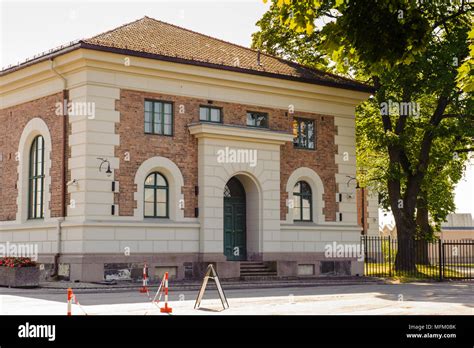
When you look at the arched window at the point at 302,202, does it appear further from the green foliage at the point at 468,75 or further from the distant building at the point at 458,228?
the distant building at the point at 458,228

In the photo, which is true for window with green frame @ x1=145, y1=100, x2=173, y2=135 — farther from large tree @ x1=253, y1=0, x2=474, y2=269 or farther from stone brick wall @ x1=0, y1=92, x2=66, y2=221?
large tree @ x1=253, y1=0, x2=474, y2=269

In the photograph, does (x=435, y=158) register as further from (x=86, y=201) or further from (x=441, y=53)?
(x=86, y=201)

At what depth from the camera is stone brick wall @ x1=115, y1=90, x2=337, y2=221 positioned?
26797 mm

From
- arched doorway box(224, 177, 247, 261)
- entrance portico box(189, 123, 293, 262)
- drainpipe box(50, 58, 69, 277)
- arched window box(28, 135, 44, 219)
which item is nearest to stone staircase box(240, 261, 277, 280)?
entrance portico box(189, 123, 293, 262)

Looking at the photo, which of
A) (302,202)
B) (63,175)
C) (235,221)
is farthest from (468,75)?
(302,202)

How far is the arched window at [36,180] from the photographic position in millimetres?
28531

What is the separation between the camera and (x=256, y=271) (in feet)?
96.2

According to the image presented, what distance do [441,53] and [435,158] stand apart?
17.2 ft

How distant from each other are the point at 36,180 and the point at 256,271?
28.9 feet

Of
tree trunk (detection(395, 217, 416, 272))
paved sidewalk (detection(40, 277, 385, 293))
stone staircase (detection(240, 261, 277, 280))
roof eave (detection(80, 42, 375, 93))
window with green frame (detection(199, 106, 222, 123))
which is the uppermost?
roof eave (detection(80, 42, 375, 93))

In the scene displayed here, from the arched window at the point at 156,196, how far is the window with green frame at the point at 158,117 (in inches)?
61.4

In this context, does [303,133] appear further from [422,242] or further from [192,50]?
[422,242]

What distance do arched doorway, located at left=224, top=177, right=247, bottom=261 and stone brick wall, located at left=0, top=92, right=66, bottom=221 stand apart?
21.3 feet

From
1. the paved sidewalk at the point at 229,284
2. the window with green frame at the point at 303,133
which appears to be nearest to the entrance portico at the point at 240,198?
the window with green frame at the point at 303,133
